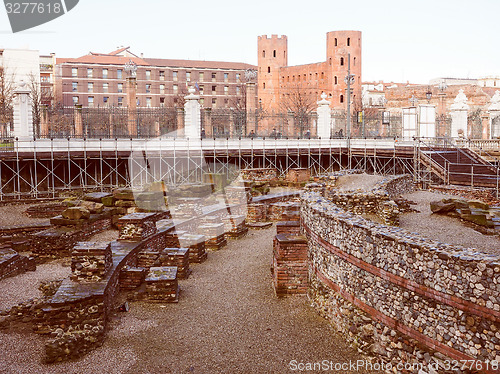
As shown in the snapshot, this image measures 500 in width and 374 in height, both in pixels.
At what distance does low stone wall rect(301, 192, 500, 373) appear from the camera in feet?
17.5

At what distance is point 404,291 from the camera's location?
6.27 meters

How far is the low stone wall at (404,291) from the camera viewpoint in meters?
5.34

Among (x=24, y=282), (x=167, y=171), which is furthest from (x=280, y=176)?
(x=24, y=282)

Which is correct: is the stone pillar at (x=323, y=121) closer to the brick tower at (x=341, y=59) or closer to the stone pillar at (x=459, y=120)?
the stone pillar at (x=459, y=120)

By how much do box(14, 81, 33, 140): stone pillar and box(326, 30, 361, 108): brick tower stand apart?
135 feet

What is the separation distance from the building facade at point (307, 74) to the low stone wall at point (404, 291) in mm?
47490

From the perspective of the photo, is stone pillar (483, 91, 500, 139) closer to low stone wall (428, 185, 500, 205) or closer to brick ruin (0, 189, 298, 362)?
low stone wall (428, 185, 500, 205)

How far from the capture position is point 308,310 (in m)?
8.49

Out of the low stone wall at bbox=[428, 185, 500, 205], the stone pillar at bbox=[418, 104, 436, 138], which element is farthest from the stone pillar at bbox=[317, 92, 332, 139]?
the low stone wall at bbox=[428, 185, 500, 205]

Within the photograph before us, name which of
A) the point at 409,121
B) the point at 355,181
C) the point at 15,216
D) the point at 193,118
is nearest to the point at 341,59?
the point at 409,121

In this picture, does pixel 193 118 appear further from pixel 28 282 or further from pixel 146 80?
pixel 146 80

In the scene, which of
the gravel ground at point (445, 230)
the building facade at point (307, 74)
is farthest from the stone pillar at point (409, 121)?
the building facade at point (307, 74)

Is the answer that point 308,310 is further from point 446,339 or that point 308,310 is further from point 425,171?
point 425,171

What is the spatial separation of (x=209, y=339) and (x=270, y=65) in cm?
6026
